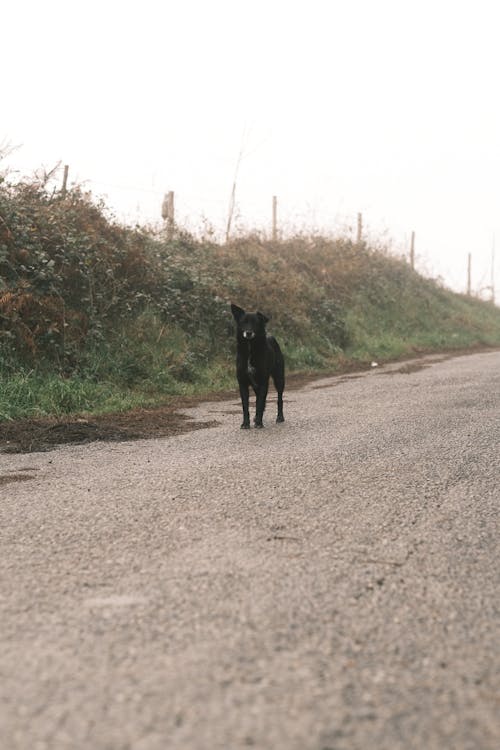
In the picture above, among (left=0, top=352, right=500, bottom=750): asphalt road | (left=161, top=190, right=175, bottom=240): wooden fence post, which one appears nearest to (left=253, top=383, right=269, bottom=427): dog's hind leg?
(left=0, top=352, right=500, bottom=750): asphalt road

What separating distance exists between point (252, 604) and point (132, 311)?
9376 millimetres

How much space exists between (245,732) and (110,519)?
1876 millimetres

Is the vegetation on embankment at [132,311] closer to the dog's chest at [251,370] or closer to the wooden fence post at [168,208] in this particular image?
the wooden fence post at [168,208]

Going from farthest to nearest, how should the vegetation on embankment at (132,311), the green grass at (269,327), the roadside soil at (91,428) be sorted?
the vegetation on embankment at (132,311), the green grass at (269,327), the roadside soil at (91,428)

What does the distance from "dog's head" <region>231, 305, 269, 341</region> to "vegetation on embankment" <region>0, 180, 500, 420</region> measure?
2137 millimetres

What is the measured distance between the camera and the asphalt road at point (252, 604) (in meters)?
1.66

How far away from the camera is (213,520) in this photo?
3.28 m

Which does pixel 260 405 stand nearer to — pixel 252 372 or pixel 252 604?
pixel 252 372

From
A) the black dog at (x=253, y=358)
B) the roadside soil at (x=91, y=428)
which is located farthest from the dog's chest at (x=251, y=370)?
the roadside soil at (x=91, y=428)

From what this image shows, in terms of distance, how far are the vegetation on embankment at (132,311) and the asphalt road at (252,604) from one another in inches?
144

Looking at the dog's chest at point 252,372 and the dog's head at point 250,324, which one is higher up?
the dog's head at point 250,324

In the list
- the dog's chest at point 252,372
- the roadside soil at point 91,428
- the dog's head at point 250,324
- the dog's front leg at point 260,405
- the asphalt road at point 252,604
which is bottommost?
the asphalt road at point 252,604

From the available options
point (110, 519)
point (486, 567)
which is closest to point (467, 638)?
point (486, 567)

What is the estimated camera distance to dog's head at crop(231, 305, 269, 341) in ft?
21.1
